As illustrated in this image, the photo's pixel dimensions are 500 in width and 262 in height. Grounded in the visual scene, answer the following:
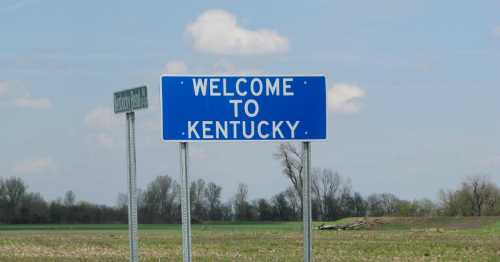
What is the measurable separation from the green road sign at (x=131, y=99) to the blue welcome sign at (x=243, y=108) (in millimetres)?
358

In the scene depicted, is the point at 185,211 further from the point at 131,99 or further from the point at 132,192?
the point at 131,99

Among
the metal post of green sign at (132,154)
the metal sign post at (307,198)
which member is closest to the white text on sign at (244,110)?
the metal sign post at (307,198)

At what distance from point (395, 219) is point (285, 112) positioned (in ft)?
Answer: 222

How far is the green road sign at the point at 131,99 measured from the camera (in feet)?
29.1

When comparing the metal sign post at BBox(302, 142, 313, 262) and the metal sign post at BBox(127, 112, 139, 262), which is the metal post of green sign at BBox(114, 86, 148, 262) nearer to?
the metal sign post at BBox(127, 112, 139, 262)

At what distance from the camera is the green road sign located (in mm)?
8867

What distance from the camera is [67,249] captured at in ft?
105

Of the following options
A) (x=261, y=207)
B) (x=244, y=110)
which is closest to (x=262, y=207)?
(x=261, y=207)

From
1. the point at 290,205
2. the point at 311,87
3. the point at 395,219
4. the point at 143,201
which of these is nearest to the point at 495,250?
the point at 311,87

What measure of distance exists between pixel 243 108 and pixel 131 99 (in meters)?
1.18

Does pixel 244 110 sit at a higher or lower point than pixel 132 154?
higher

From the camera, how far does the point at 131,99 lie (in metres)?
9.14

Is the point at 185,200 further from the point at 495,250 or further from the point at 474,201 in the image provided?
the point at 474,201

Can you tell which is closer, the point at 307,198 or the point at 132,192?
the point at 132,192
